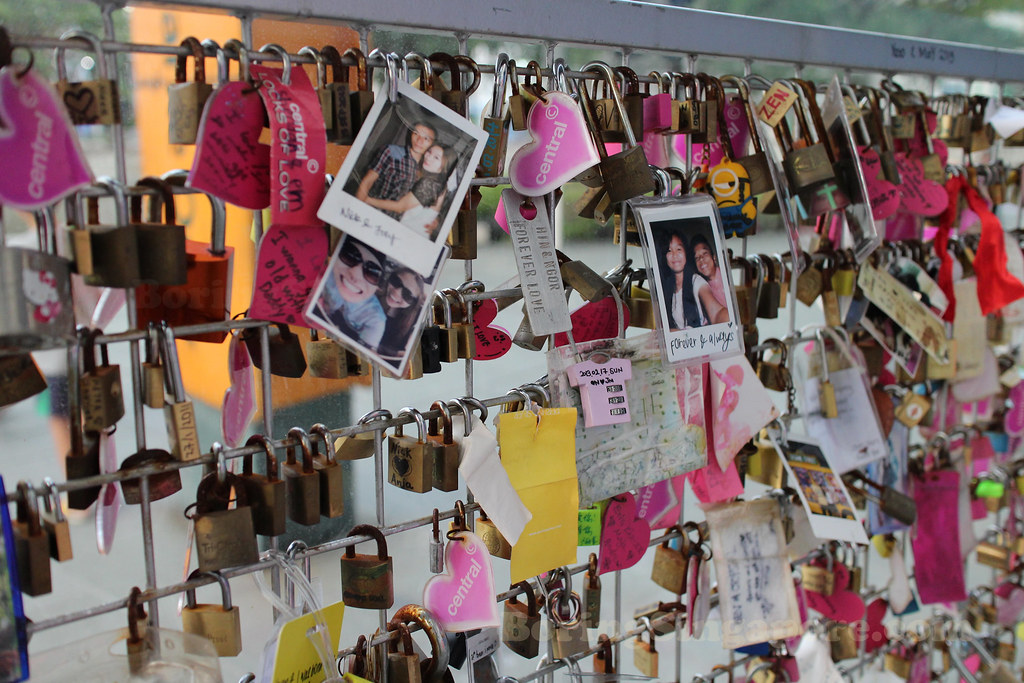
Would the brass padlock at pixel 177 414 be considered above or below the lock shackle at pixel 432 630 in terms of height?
above

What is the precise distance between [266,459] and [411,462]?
0.13 meters

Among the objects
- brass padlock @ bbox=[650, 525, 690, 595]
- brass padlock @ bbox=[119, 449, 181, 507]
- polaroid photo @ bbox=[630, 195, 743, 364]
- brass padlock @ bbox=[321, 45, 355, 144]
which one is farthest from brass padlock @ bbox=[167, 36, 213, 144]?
brass padlock @ bbox=[650, 525, 690, 595]

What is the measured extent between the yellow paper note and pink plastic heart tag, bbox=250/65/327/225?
292mm

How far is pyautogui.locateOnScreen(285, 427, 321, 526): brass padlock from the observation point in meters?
0.71

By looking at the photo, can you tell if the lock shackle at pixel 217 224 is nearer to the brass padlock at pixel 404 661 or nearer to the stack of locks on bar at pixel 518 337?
the stack of locks on bar at pixel 518 337

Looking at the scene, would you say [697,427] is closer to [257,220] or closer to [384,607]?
[384,607]

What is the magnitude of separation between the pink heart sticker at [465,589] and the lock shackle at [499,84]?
407 mm

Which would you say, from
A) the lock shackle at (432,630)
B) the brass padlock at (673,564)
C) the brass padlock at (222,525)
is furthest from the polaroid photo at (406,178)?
the brass padlock at (673,564)

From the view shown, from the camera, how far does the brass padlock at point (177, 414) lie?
650 millimetres

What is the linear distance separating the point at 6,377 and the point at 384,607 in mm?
365

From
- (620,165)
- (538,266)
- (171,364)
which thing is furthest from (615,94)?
(171,364)

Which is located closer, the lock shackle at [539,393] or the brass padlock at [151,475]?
the brass padlock at [151,475]

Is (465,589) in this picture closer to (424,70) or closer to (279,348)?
(279,348)

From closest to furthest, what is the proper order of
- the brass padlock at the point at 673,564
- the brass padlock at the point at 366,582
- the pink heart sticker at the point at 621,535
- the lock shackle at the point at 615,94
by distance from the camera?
the brass padlock at the point at 366,582 → the lock shackle at the point at 615,94 → the pink heart sticker at the point at 621,535 → the brass padlock at the point at 673,564
